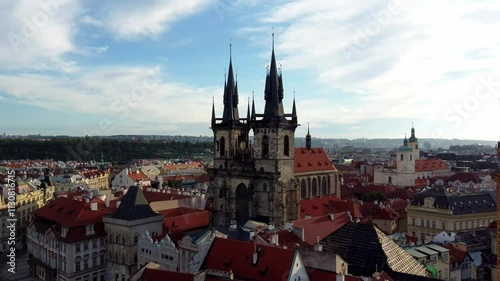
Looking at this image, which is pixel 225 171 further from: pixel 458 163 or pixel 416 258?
pixel 458 163

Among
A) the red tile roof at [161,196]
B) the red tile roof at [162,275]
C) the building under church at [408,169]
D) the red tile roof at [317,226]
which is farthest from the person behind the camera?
the building under church at [408,169]

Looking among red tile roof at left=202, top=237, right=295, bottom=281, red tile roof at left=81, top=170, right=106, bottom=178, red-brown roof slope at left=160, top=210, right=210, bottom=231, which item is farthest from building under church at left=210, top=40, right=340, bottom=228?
red tile roof at left=81, top=170, right=106, bottom=178

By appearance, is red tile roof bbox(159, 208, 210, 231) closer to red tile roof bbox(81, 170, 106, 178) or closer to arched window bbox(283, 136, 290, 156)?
arched window bbox(283, 136, 290, 156)

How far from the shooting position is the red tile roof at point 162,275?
3351 cm

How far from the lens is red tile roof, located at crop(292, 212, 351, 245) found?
5056cm

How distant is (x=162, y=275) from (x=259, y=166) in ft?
98.6

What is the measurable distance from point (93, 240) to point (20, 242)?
93.8 feet

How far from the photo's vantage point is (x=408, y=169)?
132750 mm

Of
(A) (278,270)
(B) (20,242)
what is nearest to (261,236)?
(A) (278,270)

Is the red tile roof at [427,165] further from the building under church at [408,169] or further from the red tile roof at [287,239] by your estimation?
the red tile roof at [287,239]

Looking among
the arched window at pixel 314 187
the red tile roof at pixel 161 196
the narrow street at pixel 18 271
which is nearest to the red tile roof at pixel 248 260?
the narrow street at pixel 18 271

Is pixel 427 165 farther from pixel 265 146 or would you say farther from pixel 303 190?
pixel 265 146

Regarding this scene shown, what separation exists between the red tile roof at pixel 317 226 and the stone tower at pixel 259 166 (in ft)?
22.5

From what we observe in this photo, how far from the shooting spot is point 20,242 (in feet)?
250
